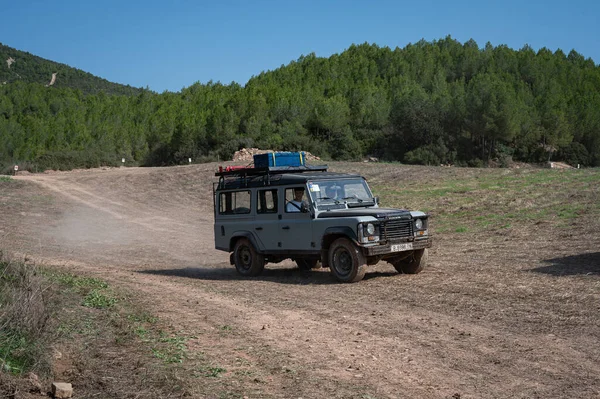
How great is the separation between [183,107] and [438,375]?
3906 inches

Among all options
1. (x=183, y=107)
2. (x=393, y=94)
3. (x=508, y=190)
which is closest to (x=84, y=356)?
(x=508, y=190)

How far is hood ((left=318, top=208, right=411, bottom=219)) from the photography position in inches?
532

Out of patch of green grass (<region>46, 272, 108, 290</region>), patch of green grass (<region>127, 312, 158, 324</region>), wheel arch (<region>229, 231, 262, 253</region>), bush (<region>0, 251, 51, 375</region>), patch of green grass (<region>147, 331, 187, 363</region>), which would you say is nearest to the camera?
bush (<region>0, 251, 51, 375</region>)

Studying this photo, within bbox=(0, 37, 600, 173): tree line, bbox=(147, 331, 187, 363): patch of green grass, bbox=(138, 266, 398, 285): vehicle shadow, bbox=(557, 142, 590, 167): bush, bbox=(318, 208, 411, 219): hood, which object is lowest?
bbox=(138, 266, 398, 285): vehicle shadow

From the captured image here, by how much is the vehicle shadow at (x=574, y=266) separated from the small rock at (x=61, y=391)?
990cm

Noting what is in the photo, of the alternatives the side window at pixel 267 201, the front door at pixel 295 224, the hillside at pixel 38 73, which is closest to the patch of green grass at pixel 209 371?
the front door at pixel 295 224

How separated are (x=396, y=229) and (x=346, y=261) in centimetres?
114

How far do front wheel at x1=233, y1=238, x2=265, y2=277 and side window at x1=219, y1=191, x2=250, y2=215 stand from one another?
0.69 m

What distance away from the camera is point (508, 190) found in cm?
2809

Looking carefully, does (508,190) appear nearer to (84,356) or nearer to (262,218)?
(262,218)

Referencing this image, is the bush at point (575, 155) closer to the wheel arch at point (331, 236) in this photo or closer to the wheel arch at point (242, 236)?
the wheel arch at point (242, 236)

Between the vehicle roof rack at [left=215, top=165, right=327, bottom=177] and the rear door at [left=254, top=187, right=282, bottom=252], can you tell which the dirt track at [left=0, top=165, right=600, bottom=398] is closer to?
the rear door at [left=254, top=187, right=282, bottom=252]

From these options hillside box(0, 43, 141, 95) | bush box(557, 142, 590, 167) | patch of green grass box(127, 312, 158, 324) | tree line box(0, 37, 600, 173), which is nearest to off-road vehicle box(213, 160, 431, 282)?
patch of green grass box(127, 312, 158, 324)

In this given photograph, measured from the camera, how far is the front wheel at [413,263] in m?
14.3
